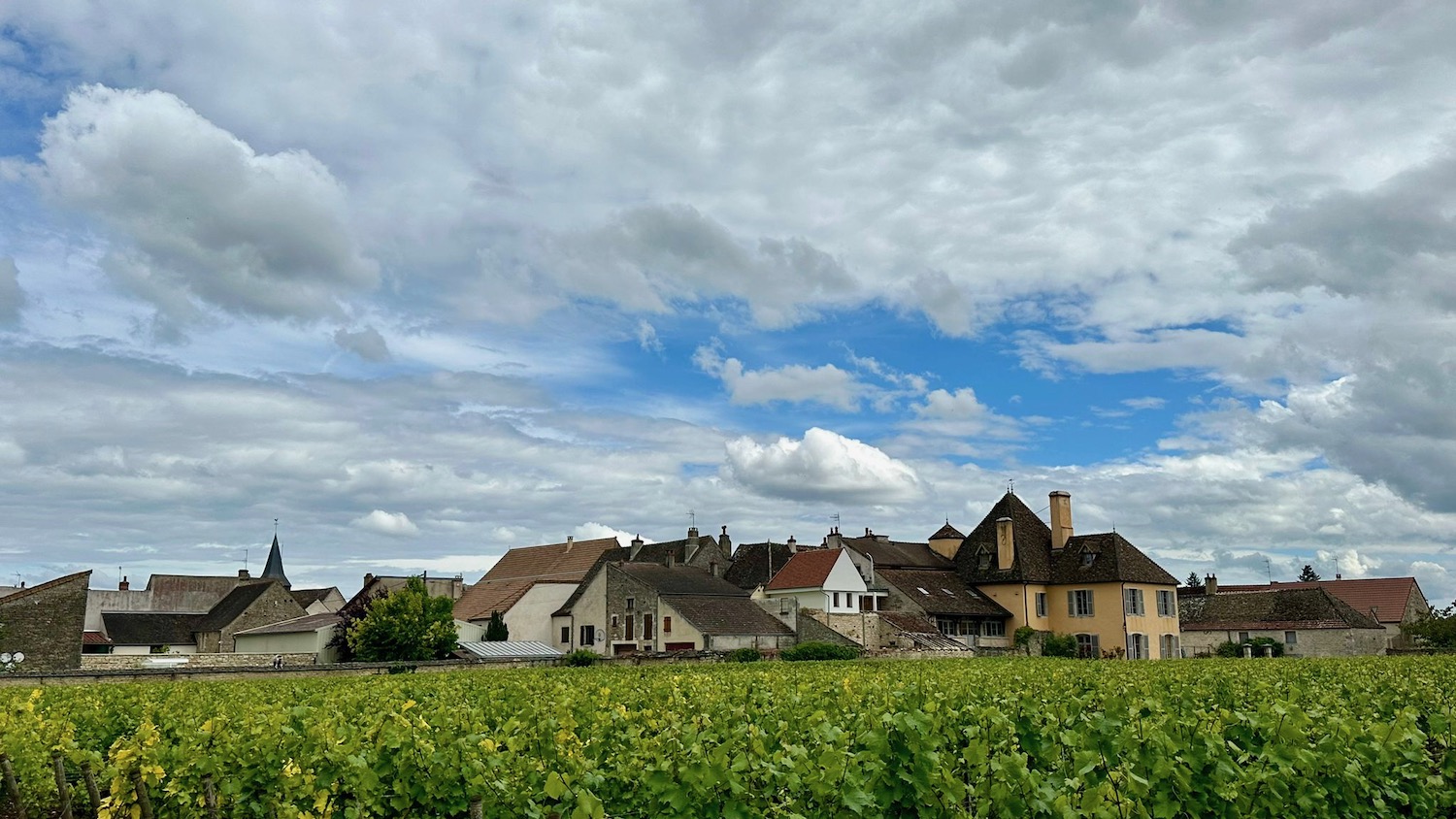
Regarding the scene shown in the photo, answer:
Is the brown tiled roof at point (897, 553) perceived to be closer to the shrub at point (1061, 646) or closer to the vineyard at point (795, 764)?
the shrub at point (1061, 646)

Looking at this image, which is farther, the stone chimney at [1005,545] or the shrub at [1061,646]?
the stone chimney at [1005,545]

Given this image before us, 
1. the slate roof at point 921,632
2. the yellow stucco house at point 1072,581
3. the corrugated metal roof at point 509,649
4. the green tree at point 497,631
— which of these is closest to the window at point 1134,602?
the yellow stucco house at point 1072,581

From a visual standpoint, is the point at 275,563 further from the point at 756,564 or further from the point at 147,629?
the point at 756,564

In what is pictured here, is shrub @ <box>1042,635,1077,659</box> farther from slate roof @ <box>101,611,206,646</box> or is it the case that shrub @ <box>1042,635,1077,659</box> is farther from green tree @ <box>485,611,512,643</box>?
slate roof @ <box>101,611,206,646</box>

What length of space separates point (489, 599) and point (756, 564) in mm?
18664

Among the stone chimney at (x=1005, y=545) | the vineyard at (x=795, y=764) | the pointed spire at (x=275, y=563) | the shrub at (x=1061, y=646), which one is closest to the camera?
the vineyard at (x=795, y=764)

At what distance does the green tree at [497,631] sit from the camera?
61.5m

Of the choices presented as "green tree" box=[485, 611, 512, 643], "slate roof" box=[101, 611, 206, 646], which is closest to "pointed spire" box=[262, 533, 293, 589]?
"slate roof" box=[101, 611, 206, 646]

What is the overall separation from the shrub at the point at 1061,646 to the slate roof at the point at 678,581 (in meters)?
18.4

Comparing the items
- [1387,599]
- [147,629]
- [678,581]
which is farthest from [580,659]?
[1387,599]

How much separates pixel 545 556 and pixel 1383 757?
77.2 meters

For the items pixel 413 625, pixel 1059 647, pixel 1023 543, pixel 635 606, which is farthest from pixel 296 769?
pixel 1023 543

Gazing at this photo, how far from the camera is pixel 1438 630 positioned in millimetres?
56844

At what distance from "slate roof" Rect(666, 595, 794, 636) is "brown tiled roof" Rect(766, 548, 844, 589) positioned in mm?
2960
